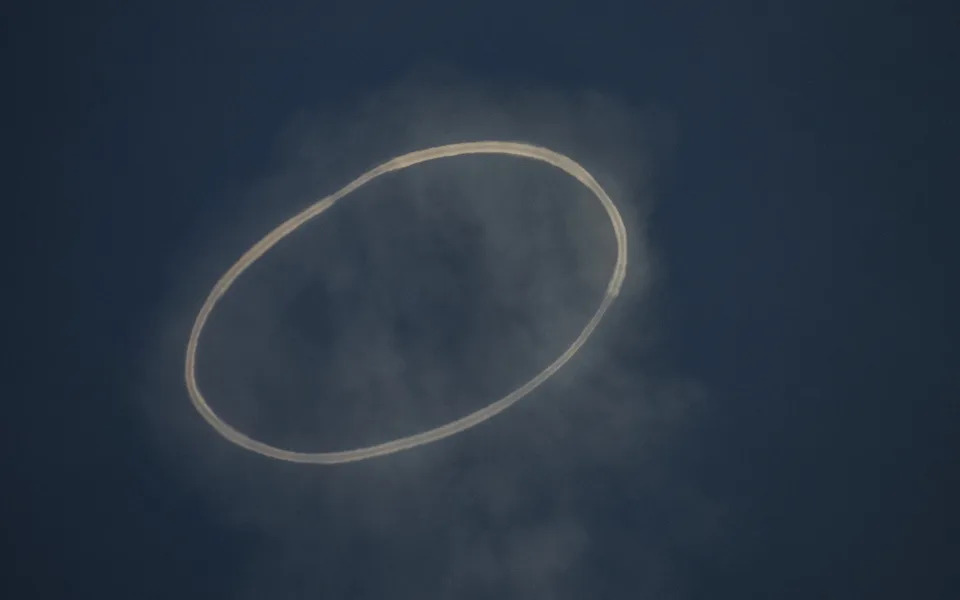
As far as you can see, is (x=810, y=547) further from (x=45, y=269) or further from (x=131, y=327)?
(x=45, y=269)

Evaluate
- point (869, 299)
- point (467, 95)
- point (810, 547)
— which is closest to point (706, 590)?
point (810, 547)

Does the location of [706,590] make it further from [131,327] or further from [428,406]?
[131,327]

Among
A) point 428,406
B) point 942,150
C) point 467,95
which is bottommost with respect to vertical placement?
point 428,406

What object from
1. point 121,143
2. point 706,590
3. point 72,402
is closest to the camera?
point 121,143

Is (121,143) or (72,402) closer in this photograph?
(121,143)

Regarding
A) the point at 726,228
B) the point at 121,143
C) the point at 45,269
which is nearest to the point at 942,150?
the point at 726,228

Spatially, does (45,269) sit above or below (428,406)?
above

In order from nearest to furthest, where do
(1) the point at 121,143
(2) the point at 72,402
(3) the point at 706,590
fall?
(1) the point at 121,143
(2) the point at 72,402
(3) the point at 706,590
